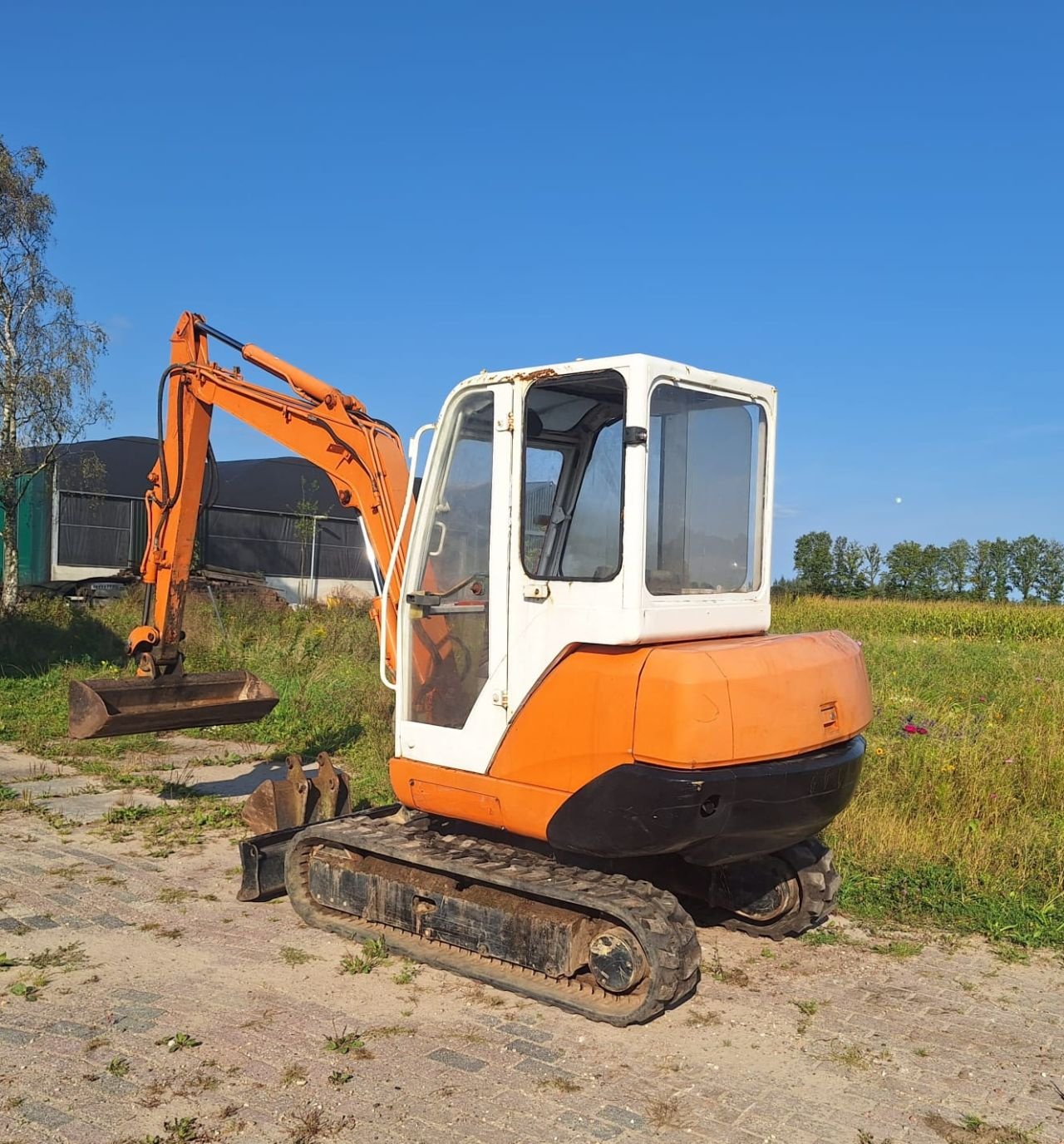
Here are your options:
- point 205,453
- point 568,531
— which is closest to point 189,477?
point 205,453

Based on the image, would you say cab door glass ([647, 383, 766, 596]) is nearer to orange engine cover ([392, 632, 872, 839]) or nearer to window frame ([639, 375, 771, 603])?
window frame ([639, 375, 771, 603])

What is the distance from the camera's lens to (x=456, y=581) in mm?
5281

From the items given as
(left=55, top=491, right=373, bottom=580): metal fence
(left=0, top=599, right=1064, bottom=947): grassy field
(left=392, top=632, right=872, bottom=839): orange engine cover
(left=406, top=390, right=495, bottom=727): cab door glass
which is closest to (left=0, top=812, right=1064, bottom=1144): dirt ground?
(left=0, top=599, right=1064, bottom=947): grassy field

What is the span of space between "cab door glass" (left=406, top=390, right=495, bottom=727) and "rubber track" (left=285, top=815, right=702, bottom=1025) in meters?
0.64

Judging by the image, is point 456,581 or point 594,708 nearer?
point 594,708

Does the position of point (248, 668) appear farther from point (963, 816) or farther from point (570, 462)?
point (570, 462)

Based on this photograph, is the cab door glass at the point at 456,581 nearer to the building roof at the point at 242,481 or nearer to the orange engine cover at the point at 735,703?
the orange engine cover at the point at 735,703

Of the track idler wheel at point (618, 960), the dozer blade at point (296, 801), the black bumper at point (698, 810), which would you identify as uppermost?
the black bumper at point (698, 810)

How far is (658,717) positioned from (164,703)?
14.2 feet

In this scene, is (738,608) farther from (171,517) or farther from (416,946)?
(171,517)

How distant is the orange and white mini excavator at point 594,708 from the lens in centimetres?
462

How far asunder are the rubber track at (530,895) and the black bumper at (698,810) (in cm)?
20

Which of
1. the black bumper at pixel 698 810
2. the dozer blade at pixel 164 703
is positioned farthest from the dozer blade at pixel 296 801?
the black bumper at pixel 698 810

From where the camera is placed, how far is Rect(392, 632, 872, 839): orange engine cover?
4508mm
